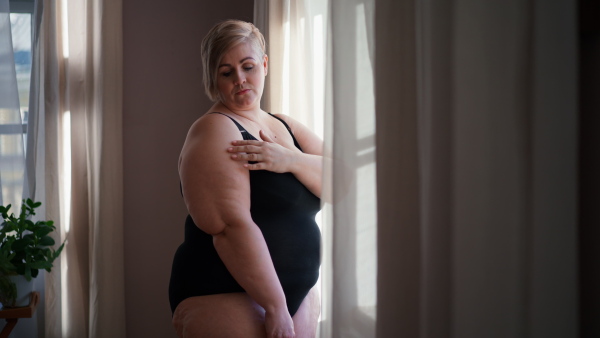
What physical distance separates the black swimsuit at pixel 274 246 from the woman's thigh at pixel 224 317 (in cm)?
2

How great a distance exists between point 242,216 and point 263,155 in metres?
0.15

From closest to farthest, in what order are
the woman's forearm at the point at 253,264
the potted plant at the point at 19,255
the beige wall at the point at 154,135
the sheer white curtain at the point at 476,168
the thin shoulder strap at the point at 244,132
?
1. the sheer white curtain at the point at 476,168
2. the woman's forearm at the point at 253,264
3. the thin shoulder strap at the point at 244,132
4. the potted plant at the point at 19,255
5. the beige wall at the point at 154,135

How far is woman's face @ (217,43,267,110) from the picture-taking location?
1.42m

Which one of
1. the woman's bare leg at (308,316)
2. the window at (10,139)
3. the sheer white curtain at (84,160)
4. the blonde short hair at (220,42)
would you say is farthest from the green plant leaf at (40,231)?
the woman's bare leg at (308,316)

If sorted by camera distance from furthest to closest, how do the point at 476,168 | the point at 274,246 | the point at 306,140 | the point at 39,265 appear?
the point at 39,265, the point at 306,140, the point at 274,246, the point at 476,168

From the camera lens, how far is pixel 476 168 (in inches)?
34.1

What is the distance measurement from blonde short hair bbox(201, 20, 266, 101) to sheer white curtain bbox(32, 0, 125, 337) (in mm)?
1540

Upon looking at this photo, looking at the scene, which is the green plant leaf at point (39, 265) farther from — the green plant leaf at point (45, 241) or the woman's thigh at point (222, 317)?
the woman's thigh at point (222, 317)

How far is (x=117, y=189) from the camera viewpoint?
2.84m

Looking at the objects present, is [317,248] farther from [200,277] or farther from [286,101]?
[286,101]

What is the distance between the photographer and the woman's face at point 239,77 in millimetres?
1415

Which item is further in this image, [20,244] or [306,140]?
[20,244]

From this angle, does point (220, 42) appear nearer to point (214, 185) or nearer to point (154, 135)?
point (214, 185)

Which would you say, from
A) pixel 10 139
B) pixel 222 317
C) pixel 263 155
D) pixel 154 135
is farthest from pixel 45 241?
pixel 263 155
